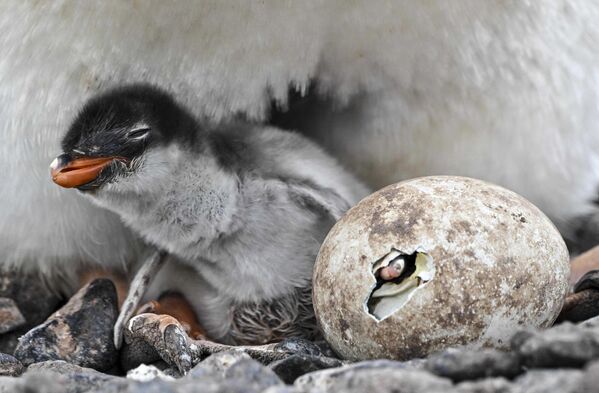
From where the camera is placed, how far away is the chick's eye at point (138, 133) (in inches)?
65.0

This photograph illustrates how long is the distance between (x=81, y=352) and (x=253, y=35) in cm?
60

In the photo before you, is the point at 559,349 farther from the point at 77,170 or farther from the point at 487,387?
the point at 77,170

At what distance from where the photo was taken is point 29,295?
2045 millimetres

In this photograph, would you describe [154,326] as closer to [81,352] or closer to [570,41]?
[81,352]

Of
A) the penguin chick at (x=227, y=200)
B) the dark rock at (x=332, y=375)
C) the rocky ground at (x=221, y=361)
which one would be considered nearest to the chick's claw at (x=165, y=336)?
the rocky ground at (x=221, y=361)

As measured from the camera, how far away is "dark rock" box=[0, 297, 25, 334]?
1934 millimetres

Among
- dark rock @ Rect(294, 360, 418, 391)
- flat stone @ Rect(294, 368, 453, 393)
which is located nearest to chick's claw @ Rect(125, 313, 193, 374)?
dark rock @ Rect(294, 360, 418, 391)

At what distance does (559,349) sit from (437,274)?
340mm

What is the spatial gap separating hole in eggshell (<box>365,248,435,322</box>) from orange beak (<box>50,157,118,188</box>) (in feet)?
1.52

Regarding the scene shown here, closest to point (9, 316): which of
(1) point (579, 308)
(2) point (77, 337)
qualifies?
(2) point (77, 337)

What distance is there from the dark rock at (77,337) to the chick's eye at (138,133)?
36 centimetres

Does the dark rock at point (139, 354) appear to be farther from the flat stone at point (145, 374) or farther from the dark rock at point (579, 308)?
the dark rock at point (579, 308)

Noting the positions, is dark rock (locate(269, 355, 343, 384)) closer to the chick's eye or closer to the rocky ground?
the rocky ground

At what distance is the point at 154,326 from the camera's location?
1708 mm
